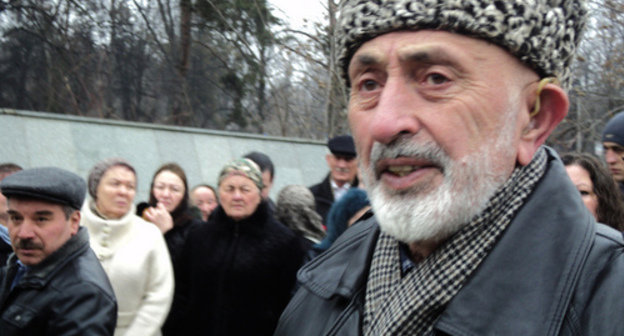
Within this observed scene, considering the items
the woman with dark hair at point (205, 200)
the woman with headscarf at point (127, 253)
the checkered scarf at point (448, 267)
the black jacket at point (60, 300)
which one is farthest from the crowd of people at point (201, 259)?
the checkered scarf at point (448, 267)

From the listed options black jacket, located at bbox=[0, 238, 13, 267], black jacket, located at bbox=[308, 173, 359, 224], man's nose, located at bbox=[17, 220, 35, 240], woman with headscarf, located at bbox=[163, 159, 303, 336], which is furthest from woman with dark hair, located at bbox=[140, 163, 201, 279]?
man's nose, located at bbox=[17, 220, 35, 240]

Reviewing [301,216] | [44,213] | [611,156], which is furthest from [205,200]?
[611,156]

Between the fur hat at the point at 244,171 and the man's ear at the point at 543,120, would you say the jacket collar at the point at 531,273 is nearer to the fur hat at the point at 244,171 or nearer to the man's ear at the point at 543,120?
the man's ear at the point at 543,120

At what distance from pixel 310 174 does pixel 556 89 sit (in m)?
8.46

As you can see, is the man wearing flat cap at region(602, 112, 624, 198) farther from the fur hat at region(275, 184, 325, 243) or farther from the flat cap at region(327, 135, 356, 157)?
the flat cap at region(327, 135, 356, 157)

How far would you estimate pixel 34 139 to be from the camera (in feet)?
23.2

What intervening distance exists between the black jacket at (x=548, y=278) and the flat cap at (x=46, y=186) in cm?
237

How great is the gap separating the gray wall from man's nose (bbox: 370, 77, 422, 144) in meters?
6.30

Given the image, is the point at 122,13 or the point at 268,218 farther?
the point at 122,13

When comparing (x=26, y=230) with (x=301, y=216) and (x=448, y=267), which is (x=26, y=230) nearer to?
(x=301, y=216)

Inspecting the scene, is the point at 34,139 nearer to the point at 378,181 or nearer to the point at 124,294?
the point at 124,294

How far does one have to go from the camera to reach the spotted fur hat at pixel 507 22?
1320mm

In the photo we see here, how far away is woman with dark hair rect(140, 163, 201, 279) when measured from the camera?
15.1 feet

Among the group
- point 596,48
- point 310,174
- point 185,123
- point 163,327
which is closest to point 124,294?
point 163,327
